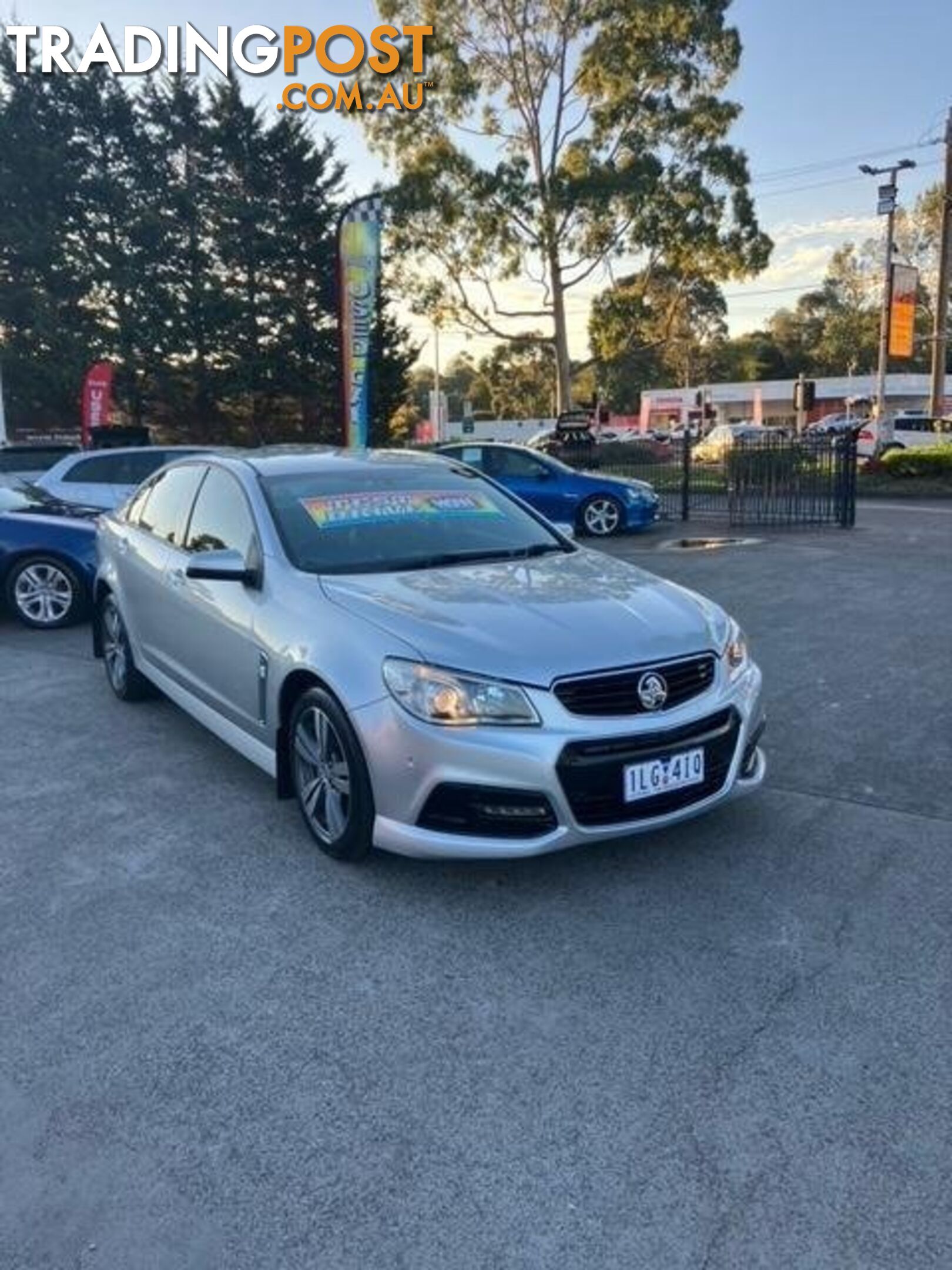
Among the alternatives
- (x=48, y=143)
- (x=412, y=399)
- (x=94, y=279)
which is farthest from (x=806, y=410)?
(x=48, y=143)

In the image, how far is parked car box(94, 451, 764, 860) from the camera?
10.6ft

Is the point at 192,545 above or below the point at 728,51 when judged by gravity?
below

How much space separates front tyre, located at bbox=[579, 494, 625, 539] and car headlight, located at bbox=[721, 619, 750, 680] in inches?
380

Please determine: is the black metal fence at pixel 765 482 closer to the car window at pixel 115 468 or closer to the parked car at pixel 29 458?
the car window at pixel 115 468

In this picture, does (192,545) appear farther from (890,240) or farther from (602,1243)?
(890,240)

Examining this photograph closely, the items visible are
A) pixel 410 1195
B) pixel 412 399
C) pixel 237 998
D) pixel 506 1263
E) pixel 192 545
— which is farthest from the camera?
pixel 412 399

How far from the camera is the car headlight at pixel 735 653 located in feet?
12.3

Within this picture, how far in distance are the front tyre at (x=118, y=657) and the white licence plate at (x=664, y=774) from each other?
3458 mm

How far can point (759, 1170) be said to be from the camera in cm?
219

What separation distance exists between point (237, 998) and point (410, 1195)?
0.95 meters

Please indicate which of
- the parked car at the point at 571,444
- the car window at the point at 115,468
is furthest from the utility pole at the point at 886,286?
the car window at the point at 115,468

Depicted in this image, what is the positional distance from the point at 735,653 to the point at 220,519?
2466 millimetres

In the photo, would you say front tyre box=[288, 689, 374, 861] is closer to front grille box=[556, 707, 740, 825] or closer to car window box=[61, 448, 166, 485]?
front grille box=[556, 707, 740, 825]

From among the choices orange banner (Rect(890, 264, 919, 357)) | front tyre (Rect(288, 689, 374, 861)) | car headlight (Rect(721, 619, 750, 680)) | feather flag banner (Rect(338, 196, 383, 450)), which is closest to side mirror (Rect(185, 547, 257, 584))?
front tyre (Rect(288, 689, 374, 861))
